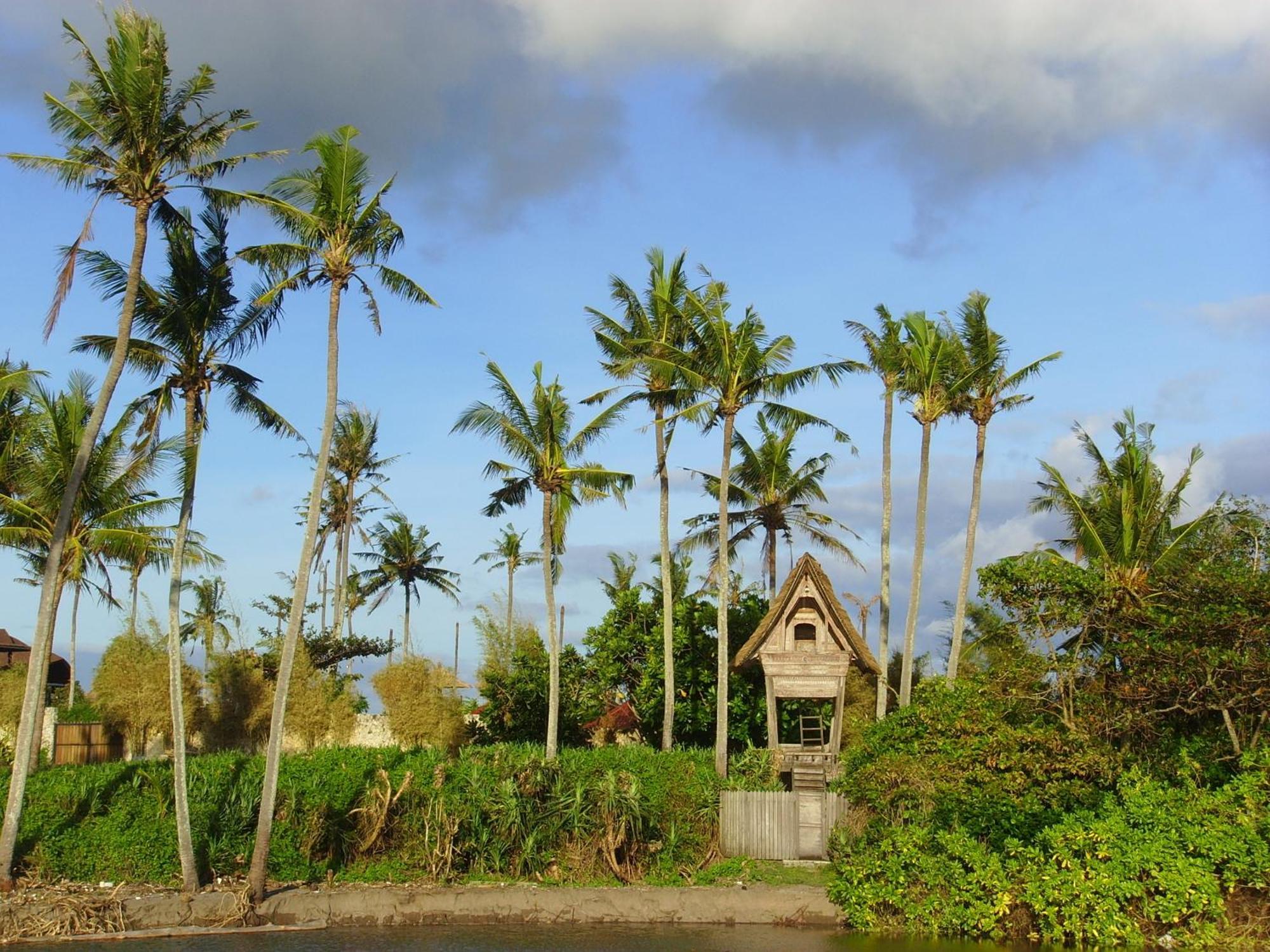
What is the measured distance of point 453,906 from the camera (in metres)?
23.5

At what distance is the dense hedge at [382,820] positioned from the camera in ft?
76.8

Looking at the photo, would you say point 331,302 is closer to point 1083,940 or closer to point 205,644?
point 1083,940

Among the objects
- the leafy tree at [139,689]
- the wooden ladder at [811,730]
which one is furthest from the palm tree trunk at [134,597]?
the wooden ladder at [811,730]

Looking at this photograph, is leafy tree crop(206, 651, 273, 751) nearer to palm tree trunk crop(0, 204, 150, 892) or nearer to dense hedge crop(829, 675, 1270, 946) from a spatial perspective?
palm tree trunk crop(0, 204, 150, 892)

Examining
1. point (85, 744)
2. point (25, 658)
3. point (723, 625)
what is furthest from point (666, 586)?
point (25, 658)

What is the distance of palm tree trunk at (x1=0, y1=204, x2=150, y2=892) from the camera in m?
21.8

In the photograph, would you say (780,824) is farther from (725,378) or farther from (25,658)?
(25,658)

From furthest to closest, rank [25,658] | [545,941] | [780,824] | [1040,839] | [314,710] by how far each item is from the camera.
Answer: [25,658] → [314,710] → [780,824] → [1040,839] → [545,941]

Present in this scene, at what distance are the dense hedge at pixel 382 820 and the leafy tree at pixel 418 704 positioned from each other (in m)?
10.3

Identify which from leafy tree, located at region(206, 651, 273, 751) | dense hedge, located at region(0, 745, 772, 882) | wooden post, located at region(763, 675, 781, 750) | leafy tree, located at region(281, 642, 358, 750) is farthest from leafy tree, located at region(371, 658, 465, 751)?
wooden post, located at region(763, 675, 781, 750)

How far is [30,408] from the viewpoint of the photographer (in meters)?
30.2

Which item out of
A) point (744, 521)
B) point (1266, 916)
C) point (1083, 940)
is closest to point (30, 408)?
point (744, 521)

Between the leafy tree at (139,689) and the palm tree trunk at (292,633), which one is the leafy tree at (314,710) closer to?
the leafy tree at (139,689)

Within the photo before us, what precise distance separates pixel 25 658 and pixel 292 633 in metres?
39.8
